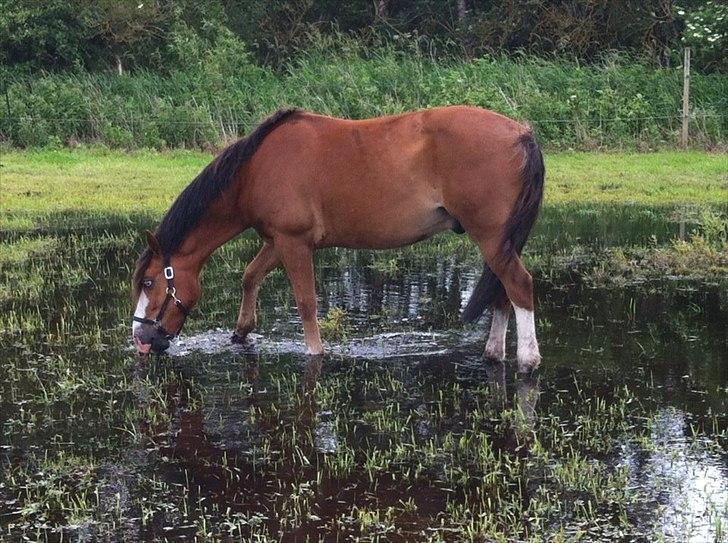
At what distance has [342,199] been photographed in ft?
24.6

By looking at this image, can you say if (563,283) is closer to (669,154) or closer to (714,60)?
(669,154)

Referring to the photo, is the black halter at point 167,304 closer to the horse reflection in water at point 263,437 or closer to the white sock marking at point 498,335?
the horse reflection in water at point 263,437

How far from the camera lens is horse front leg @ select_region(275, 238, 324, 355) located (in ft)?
24.9

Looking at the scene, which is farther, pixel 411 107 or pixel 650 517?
pixel 411 107

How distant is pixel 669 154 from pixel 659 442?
12.3 metres

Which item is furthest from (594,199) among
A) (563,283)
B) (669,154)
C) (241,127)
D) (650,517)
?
(650,517)

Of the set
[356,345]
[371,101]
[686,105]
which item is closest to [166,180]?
[371,101]

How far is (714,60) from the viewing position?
68.8ft

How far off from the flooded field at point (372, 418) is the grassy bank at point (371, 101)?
8978 mm

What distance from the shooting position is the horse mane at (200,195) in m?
7.54

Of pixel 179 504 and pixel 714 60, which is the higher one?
pixel 714 60

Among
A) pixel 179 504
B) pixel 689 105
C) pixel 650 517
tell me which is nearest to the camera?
pixel 650 517

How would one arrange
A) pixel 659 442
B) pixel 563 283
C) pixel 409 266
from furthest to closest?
pixel 409 266 → pixel 563 283 → pixel 659 442

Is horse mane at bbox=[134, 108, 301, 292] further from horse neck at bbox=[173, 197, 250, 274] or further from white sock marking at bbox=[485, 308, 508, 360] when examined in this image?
white sock marking at bbox=[485, 308, 508, 360]
